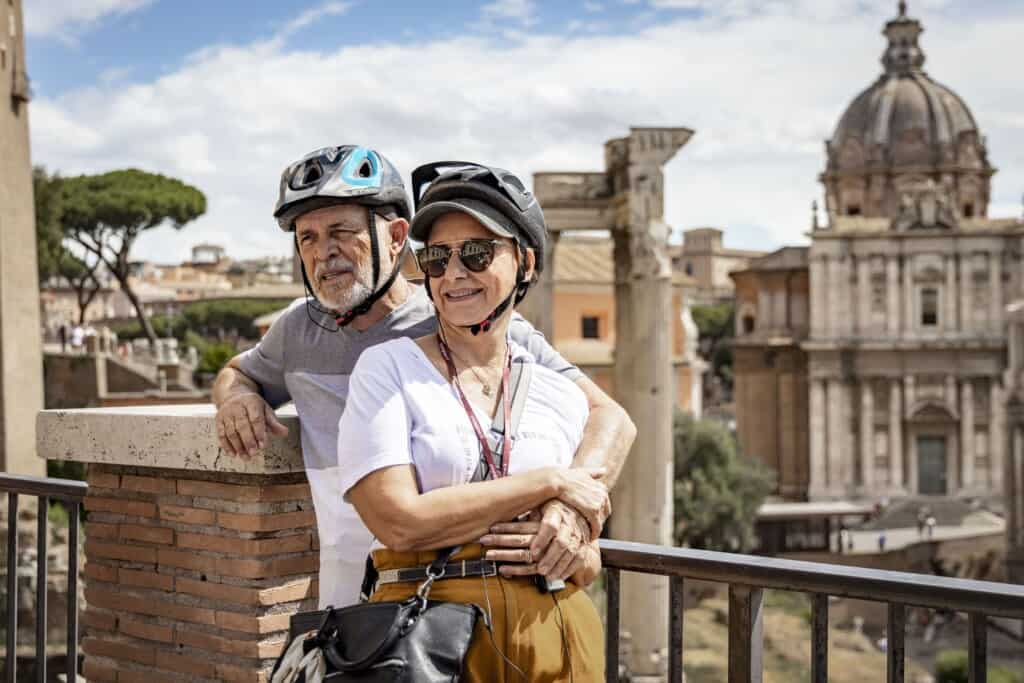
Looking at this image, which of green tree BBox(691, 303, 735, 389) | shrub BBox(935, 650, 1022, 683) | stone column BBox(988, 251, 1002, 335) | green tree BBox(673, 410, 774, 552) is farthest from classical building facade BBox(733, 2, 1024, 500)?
green tree BBox(691, 303, 735, 389)

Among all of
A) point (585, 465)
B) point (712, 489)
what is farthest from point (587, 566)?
point (712, 489)

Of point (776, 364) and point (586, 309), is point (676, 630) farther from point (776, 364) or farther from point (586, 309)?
point (776, 364)

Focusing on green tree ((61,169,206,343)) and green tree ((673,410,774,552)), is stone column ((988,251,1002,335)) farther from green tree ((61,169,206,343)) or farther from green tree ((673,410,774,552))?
green tree ((61,169,206,343))

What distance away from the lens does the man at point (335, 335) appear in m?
2.35

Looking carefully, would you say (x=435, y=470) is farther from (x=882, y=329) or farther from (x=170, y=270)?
(x=170, y=270)

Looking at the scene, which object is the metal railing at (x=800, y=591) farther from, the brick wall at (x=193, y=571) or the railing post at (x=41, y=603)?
the railing post at (x=41, y=603)

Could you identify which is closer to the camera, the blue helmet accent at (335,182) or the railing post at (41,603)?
the blue helmet accent at (335,182)

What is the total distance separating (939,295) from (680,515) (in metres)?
15.1

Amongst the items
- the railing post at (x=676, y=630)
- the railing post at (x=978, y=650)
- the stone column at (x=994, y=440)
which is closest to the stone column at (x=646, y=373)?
the railing post at (x=676, y=630)

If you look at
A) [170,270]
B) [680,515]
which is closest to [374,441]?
[680,515]

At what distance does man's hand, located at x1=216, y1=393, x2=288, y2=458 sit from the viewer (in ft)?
8.65

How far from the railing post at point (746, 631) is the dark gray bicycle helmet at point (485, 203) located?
812 mm

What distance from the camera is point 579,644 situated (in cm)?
208

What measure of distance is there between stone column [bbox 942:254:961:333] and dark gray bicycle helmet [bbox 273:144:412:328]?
3751 centimetres
